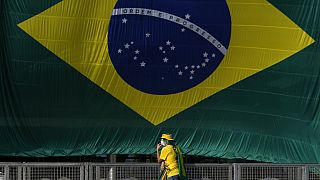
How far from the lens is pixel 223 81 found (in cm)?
1115

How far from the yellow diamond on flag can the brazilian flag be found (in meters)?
0.02

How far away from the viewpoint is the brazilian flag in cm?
1080

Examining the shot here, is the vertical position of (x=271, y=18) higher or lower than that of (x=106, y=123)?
higher

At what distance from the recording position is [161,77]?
11078 mm

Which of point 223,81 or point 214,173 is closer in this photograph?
point 214,173

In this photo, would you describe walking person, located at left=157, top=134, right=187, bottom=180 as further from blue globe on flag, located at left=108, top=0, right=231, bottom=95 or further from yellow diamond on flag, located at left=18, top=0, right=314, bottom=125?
blue globe on flag, located at left=108, top=0, right=231, bottom=95

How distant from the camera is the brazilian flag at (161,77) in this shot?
35.4 ft

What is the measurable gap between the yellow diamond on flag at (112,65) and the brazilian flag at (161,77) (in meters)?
0.02

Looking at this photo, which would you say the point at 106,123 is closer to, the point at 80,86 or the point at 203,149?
the point at 80,86

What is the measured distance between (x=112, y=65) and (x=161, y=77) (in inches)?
39.3

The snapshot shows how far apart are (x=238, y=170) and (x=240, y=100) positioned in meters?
1.51

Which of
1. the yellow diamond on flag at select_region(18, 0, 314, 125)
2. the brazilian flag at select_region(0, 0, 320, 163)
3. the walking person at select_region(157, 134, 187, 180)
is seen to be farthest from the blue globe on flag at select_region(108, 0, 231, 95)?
the walking person at select_region(157, 134, 187, 180)

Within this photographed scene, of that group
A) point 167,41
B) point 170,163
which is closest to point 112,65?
point 167,41

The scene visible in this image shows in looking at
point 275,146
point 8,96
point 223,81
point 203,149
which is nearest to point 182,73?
point 223,81
